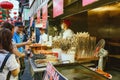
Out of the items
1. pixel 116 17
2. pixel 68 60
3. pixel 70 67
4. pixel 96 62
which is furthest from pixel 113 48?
pixel 70 67

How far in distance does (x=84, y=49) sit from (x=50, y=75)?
5.62 feet

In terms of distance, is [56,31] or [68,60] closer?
[68,60]

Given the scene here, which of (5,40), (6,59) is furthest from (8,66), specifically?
(5,40)

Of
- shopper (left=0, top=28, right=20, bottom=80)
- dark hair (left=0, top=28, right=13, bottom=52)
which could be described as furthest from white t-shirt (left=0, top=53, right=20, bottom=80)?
dark hair (left=0, top=28, right=13, bottom=52)

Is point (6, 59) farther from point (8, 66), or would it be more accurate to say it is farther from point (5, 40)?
point (5, 40)

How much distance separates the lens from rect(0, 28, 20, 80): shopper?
8.56 feet

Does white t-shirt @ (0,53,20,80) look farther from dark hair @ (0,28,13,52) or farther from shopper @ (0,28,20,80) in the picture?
dark hair @ (0,28,13,52)

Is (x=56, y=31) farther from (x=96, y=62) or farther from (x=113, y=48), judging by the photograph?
(x=96, y=62)

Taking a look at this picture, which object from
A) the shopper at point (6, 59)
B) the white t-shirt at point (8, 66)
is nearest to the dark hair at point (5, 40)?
the shopper at point (6, 59)

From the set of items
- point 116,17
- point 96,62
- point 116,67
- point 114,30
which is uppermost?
point 116,17

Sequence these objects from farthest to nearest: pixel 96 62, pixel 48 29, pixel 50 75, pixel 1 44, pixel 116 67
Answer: pixel 48 29 < pixel 116 67 < pixel 96 62 < pixel 1 44 < pixel 50 75

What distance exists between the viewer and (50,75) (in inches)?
76.7

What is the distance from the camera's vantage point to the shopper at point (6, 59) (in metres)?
2.61

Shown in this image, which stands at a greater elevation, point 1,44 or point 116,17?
point 116,17
